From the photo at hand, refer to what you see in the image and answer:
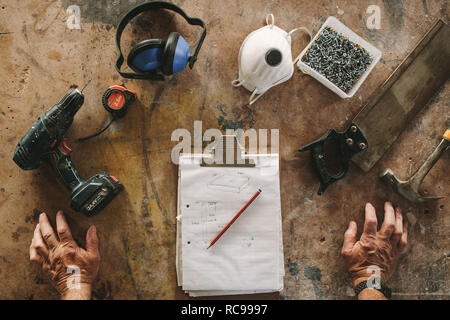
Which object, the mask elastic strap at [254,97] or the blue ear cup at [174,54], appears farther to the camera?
the mask elastic strap at [254,97]

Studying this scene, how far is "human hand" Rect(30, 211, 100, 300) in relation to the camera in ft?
3.67

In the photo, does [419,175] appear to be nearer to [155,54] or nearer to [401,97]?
[401,97]

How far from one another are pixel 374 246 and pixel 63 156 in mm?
1195

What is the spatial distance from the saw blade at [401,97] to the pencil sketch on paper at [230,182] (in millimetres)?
433

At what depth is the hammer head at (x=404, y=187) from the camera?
1163 mm

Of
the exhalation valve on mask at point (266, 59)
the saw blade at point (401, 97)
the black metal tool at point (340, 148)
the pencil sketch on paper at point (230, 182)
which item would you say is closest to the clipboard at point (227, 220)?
the pencil sketch on paper at point (230, 182)

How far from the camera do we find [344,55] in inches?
44.7

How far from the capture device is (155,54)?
103cm

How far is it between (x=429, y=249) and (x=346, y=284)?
355mm

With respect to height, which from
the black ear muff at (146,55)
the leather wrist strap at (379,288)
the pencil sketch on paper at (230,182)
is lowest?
the leather wrist strap at (379,288)

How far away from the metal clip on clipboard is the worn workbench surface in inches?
2.5

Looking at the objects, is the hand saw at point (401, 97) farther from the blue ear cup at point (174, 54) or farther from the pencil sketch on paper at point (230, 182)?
the blue ear cup at point (174, 54)

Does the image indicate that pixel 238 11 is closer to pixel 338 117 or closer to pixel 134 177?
pixel 338 117

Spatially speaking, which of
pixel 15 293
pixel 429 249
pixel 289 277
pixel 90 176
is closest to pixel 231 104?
pixel 90 176
